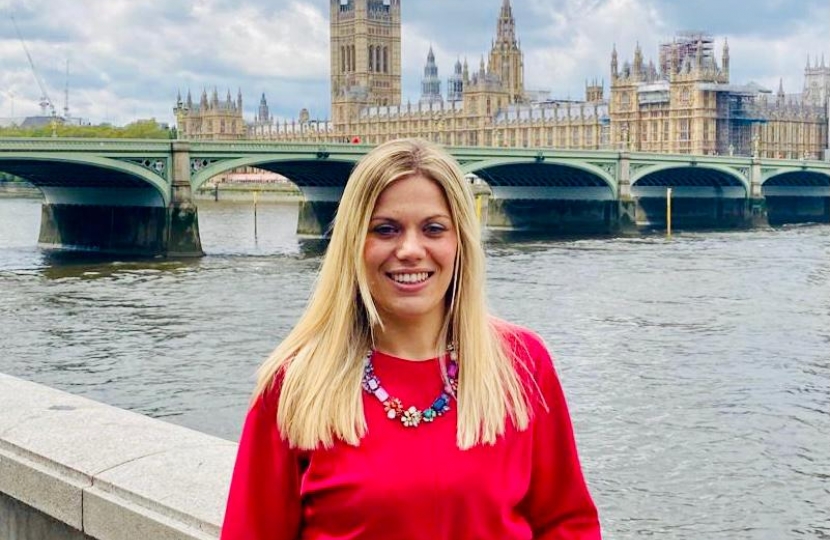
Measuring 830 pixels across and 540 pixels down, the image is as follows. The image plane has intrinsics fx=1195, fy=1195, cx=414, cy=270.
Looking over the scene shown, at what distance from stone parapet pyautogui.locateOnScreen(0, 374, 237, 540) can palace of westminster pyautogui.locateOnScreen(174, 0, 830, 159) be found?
52059mm

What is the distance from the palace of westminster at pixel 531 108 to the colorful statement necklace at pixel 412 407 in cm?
5299

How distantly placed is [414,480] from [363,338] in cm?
27

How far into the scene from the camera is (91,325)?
16.4 meters

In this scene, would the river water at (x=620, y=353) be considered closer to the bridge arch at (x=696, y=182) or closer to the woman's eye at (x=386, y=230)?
the woman's eye at (x=386, y=230)

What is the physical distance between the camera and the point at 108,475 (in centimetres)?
272

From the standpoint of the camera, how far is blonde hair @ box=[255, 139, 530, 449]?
1785mm

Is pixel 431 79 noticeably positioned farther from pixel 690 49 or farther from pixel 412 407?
pixel 412 407

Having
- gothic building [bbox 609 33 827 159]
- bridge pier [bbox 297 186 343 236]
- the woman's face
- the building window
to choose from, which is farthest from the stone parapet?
the building window

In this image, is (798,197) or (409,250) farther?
(798,197)

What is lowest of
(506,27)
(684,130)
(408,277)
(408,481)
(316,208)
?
(408,481)

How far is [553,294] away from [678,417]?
10.2 m

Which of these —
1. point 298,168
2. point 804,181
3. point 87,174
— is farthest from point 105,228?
point 804,181

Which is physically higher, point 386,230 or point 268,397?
point 386,230

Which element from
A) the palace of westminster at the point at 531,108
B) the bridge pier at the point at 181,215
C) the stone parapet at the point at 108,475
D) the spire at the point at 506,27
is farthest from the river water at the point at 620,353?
the spire at the point at 506,27
